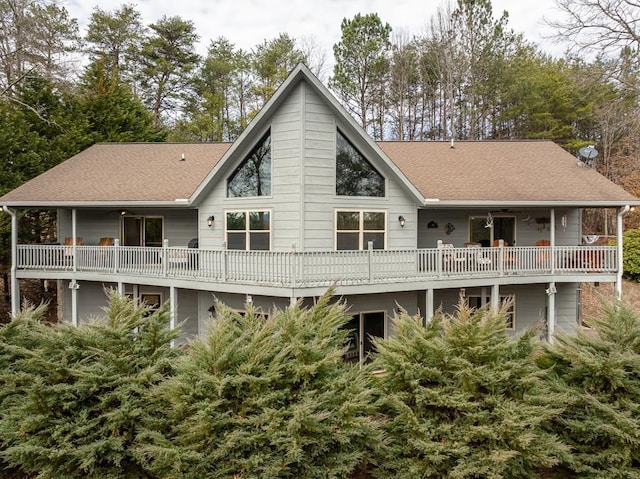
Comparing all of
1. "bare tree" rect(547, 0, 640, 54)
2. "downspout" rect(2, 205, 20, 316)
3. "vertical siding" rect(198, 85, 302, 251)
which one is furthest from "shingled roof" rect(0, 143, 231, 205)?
"bare tree" rect(547, 0, 640, 54)

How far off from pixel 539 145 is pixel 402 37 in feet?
62.7

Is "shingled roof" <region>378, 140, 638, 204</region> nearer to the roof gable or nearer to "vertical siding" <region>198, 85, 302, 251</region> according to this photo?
the roof gable

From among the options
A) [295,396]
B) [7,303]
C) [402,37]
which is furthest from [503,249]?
[402,37]

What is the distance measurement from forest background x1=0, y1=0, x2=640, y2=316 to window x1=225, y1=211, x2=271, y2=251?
12542mm

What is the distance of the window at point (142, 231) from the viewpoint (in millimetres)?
15656

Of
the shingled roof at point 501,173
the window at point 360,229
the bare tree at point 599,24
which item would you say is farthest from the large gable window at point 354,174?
the bare tree at point 599,24

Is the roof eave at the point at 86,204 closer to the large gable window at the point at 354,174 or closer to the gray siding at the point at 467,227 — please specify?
the large gable window at the point at 354,174

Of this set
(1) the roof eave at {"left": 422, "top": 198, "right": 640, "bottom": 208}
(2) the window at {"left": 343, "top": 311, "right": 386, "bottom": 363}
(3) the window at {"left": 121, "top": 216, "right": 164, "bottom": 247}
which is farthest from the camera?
(3) the window at {"left": 121, "top": 216, "right": 164, "bottom": 247}

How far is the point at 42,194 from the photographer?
14.2 m

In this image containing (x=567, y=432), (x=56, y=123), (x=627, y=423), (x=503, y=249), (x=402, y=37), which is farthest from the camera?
(x=402, y=37)

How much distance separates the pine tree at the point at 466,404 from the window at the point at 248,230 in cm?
626

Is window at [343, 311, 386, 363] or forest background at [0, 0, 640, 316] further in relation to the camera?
forest background at [0, 0, 640, 316]

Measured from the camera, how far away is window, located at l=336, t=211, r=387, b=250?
12103mm

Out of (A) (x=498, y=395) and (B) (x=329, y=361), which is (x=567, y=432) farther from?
(B) (x=329, y=361)
